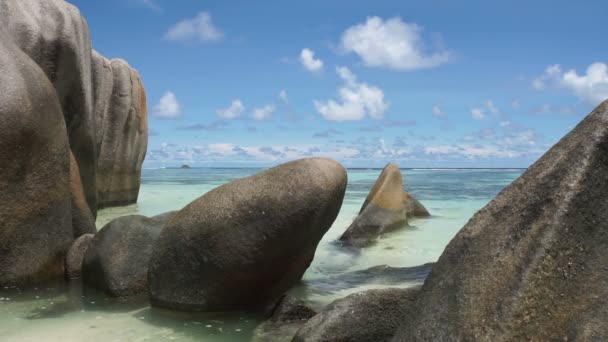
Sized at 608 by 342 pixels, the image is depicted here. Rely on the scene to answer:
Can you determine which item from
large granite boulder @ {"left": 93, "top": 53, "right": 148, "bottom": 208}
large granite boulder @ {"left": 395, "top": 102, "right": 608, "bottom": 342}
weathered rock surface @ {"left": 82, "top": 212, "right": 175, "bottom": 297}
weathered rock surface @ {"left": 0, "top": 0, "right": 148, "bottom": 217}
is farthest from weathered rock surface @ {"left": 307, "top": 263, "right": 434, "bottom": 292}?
large granite boulder @ {"left": 93, "top": 53, "right": 148, "bottom": 208}

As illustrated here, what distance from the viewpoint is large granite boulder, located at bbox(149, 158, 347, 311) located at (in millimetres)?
4242

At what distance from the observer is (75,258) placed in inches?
214

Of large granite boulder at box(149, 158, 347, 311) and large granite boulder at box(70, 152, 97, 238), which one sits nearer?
large granite boulder at box(149, 158, 347, 311)

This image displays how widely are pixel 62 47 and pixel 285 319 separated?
4495mm

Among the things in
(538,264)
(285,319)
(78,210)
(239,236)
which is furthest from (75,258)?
(538,264)

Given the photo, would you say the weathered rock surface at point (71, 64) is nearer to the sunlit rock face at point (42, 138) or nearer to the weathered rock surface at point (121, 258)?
the sunlit rock face at point (42, 138)

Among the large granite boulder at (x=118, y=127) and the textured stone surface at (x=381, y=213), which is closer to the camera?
the textured stone surface at (x=381, y=213)

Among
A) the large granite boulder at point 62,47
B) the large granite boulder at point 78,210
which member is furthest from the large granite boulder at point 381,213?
the large granite boulder at point 62,47

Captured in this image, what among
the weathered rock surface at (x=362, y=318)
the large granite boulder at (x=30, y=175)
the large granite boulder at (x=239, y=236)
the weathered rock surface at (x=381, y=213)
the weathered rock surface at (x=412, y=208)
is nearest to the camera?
the weathered rock surface at (x=362, y=318)

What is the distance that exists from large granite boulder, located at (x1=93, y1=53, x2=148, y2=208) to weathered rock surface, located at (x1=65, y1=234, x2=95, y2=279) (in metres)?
6.32

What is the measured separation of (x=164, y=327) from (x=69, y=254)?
188 cm

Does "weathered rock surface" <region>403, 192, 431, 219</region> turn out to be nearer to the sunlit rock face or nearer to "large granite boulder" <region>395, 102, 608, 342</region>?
the sunlit rock face

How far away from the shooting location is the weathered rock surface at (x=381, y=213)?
9297mm

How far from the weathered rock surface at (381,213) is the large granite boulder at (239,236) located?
4442mm
